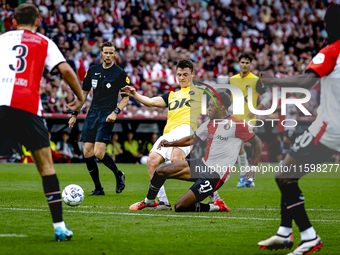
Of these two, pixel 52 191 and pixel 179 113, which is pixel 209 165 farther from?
pixel 52 191

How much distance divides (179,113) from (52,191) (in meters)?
3.55

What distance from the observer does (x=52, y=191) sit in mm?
4742

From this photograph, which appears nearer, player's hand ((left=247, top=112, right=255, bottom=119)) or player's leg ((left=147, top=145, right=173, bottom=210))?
player's leg ((left=147, top=145, right=173, bottom=210))

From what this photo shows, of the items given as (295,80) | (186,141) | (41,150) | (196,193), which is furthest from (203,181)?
(295,80)

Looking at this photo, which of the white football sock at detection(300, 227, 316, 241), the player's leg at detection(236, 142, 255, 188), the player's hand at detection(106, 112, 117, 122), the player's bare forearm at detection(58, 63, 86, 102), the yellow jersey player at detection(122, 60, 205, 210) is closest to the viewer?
the white football sock at detection(300, 227, 316, 241)

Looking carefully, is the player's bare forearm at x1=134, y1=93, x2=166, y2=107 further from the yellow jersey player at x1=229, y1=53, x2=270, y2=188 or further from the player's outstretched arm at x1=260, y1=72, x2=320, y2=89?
the player's outstretched arm at x1=260, y1=72, x2=320, y2=89

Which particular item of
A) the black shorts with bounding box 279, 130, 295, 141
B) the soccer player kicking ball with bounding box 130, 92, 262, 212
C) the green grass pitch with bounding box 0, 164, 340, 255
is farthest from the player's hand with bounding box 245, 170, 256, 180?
the black shorts with bounding box 279, 130, 295, 141

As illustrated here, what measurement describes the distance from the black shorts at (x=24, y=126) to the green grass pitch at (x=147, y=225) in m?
0.94

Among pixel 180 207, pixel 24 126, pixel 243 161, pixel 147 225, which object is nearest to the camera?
pixel 24 126

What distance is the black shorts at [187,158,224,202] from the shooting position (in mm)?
6797

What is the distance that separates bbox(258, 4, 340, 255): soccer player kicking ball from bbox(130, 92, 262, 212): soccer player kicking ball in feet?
7.74

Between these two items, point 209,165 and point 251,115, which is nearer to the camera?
point 209,165

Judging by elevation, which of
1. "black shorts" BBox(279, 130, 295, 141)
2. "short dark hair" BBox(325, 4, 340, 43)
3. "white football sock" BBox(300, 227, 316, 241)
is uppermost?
"short dark hair" BBox(325, 4, 340, 43)

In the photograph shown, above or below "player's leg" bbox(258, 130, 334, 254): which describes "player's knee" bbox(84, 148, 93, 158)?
below
